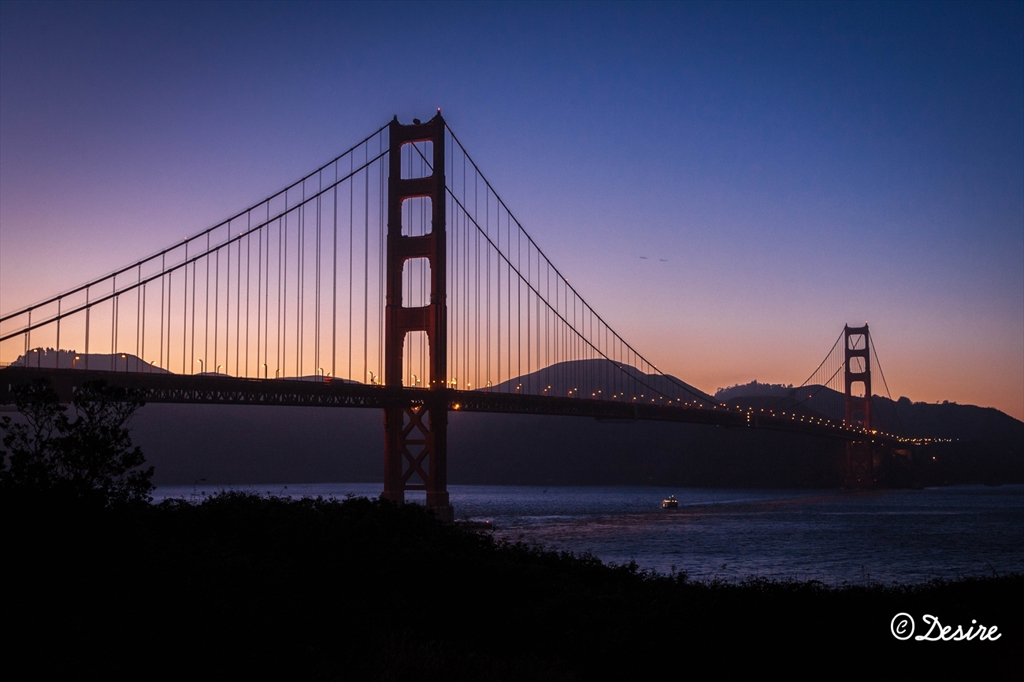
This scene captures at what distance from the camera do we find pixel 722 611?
52.7 feet

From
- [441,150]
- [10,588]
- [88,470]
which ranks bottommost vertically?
[10,588]

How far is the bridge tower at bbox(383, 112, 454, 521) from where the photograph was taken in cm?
5478

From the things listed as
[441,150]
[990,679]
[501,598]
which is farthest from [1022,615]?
[441,150]

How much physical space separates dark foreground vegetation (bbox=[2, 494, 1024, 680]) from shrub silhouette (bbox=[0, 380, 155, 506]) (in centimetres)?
50

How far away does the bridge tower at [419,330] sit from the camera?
54781 mm

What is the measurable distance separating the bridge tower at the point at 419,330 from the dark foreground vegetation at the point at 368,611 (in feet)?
113

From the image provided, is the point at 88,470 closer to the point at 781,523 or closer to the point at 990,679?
the point at 990,679

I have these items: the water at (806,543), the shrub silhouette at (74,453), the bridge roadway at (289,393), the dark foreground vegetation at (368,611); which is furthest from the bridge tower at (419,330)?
the shrub silhouette at (74,453)

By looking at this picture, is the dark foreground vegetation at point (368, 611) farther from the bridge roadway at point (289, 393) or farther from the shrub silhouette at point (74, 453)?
the bridge roadway at point (289, 393)

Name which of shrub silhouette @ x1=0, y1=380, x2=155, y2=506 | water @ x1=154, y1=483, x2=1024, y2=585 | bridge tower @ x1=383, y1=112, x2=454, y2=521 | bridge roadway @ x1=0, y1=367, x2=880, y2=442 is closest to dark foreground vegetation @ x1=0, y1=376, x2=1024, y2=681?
shrub silhouette @ x1=0, y1=380, x2=155, y2=506

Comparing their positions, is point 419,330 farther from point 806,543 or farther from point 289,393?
point 806,543

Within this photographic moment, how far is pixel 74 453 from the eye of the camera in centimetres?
1596

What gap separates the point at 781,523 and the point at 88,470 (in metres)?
59.6

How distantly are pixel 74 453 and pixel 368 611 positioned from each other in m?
5.48
